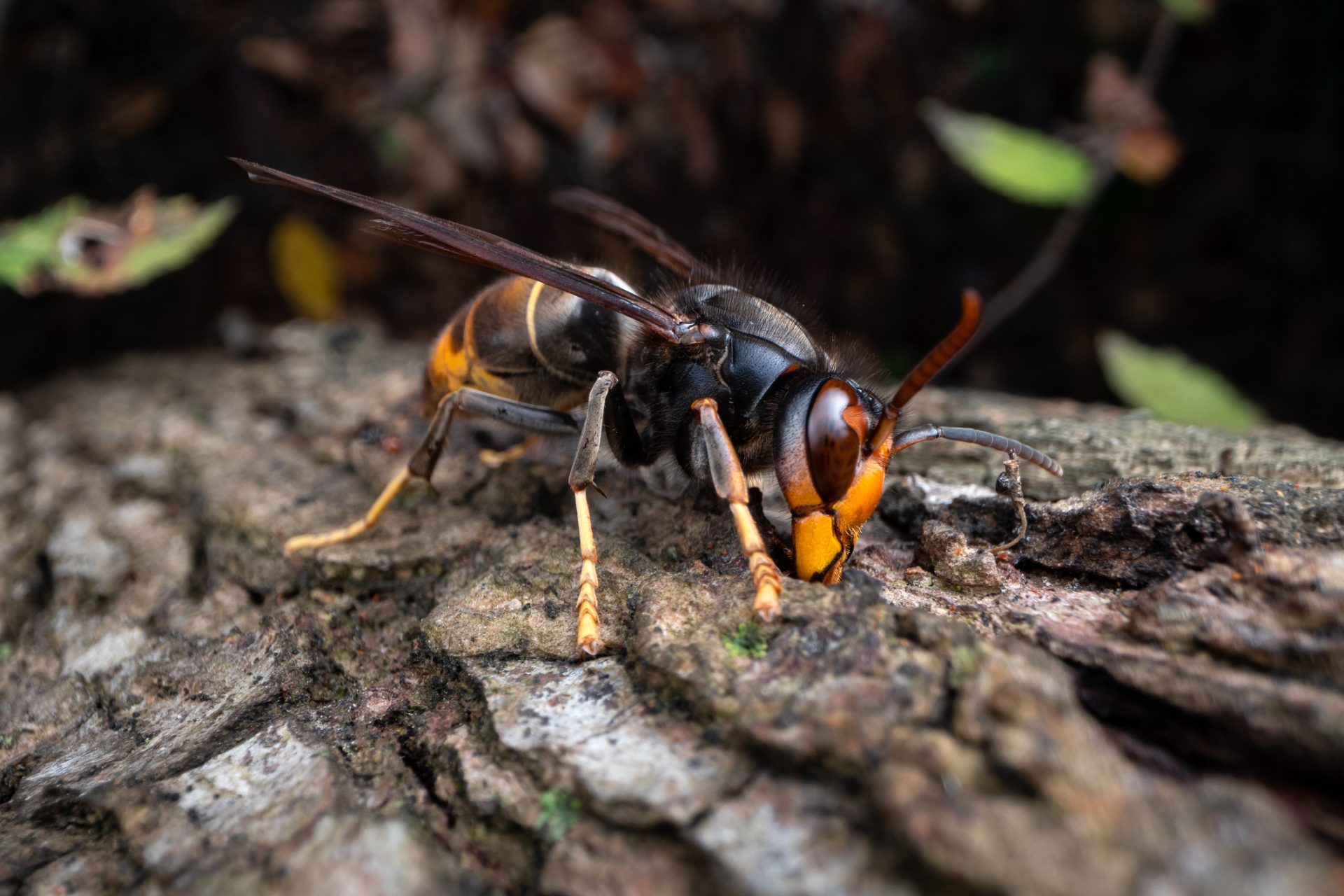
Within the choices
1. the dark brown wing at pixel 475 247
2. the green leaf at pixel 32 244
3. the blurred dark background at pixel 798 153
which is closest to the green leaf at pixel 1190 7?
the blurred dark background at pixel 798 153

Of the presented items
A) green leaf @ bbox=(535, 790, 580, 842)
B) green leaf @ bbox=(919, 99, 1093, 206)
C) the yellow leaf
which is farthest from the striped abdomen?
the yellow leaf

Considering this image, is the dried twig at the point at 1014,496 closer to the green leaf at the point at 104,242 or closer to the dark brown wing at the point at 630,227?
the dark brown wing at the point at 630,227

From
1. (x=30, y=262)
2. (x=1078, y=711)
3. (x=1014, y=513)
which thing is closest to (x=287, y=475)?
(x=30, y=262)

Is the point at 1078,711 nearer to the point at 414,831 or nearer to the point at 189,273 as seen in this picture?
the point at 414,831

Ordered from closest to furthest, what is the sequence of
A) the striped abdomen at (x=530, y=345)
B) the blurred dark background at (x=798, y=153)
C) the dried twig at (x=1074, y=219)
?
1. the striped abdomen at (x=530, y=345)
2. the dried twig at (x=1074, y=219)
3. the blurred dark background at (x=798, y=153)

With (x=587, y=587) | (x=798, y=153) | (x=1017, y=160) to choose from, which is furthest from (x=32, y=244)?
(x=798, y=153)

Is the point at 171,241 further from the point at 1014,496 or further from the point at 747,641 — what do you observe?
the point at 1014,496
